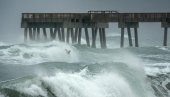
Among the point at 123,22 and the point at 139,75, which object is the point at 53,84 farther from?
the point at 123,22

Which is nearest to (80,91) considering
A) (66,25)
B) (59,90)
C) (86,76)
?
(59,90)

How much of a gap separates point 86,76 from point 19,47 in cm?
1483

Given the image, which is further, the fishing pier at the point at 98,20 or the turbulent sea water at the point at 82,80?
the fishing pier at the point at 98,20

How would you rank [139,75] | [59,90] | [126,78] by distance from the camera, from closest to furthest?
[59,90]
[126,78]
[139,75]

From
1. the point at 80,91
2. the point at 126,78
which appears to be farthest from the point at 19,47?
the point at 80,91

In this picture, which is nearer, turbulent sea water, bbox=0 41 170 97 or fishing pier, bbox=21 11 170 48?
turbulent sea water, bbox=0 41 170 97

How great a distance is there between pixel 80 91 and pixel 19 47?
17103 mm

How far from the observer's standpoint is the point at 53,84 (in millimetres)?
15820

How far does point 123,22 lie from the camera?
4375 centimetres

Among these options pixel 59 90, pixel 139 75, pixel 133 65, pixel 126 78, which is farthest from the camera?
pixel 133 65

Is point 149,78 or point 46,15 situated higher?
point 46,15

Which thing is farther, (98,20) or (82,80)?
(98,20)

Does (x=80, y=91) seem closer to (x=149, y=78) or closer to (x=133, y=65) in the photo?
(x=149, y=78)

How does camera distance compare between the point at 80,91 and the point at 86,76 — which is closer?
the point at 80,91
